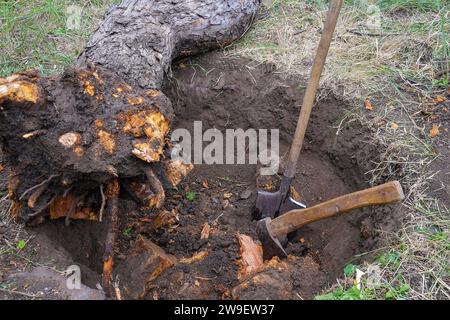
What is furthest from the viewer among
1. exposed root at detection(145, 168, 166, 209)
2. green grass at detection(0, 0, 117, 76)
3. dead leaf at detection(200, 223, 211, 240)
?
green grass at detection(0, 0, 117, 76)

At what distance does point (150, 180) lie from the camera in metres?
2.23

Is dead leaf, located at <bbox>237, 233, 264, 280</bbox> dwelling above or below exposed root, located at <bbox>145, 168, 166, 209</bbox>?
below

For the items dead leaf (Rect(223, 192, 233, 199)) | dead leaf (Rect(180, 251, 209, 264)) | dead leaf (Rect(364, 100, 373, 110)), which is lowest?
dead leaf (Rect(223, 192, 233, 199))

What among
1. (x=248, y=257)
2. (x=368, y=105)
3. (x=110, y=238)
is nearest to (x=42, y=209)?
(x=110, y=238)

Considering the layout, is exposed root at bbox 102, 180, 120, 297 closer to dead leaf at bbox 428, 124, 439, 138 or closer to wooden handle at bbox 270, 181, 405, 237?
wooden handle at bbox 270, 181, 405, 237

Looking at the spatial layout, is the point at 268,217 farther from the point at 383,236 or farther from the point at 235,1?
the point at 235,1

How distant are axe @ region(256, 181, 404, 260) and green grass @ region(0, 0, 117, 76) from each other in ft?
6.55

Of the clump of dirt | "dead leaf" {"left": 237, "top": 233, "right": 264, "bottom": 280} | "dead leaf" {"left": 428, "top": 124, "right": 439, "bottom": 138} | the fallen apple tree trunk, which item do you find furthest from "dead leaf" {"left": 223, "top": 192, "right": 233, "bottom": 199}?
"dead leaf" {"left": 428, "top": 124, "right": 439, "bottom": 138}

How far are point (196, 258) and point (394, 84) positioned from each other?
167 cm

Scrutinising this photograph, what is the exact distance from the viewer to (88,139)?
2.11 meters

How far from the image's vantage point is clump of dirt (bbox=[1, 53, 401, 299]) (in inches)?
90.9
